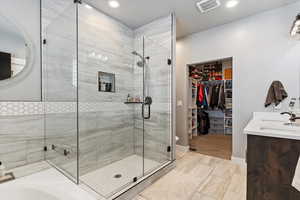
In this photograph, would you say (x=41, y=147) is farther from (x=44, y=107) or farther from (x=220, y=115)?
(x=220, y=115)

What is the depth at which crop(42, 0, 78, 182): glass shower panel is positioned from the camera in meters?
1.65

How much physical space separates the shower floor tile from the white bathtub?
0.36 meters

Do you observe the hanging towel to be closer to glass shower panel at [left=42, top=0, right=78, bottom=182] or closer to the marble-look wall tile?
glass shower panel at [left=42, top=0, right=78, bottom=182]

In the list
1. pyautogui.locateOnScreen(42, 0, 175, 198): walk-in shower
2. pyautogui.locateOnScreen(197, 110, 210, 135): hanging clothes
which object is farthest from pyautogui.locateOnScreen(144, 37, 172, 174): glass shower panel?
pyautogui.locateOnScreen(197, 110, 210, 135): hanging clothes

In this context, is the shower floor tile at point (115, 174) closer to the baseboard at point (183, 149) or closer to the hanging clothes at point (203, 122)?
the baseboard at point (183, 149)

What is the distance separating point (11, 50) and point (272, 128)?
3167 millimetres

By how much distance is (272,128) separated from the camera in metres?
1.56

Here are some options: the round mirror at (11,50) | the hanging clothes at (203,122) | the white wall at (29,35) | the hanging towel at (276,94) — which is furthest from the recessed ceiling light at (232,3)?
the hanging clothes at (203,122)

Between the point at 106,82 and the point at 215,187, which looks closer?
the point at 215,187

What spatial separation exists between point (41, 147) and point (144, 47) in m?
2.20

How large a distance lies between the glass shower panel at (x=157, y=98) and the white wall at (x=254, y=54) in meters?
0.99

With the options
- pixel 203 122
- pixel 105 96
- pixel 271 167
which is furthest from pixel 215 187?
pixel 203 122

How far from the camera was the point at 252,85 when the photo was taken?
2330 millimetres

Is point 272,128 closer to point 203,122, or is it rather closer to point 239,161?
point 239,161
